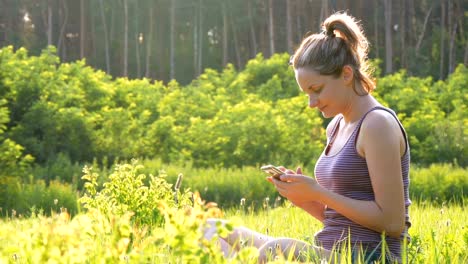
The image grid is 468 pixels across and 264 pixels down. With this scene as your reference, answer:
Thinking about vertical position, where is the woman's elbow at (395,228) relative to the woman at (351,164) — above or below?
below

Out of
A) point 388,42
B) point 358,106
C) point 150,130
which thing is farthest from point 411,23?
point 358,106

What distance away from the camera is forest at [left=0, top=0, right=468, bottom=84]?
109 feet

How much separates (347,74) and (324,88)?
12 cm

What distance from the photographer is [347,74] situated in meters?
3.38

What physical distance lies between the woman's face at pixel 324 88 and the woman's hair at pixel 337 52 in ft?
0.08

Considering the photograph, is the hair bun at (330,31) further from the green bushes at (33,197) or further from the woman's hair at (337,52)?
the green bushes at (33,197)

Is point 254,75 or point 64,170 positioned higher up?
point 254,75

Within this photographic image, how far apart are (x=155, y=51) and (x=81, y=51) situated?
7974 mm

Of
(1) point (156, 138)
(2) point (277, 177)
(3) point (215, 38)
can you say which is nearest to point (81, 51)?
(3) point (215, 38)

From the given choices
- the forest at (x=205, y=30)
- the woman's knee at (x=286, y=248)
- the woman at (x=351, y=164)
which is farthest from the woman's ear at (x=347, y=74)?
the forest at (x=205, y=30)

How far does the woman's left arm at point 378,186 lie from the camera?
126 inches

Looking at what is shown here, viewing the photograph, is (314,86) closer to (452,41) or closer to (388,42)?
(388,42)

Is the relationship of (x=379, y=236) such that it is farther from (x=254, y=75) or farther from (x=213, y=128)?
(x=254, y=75)

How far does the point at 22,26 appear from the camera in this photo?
137ft
